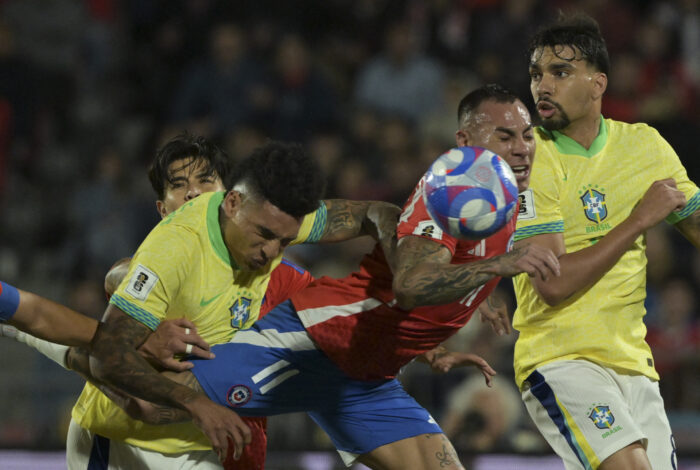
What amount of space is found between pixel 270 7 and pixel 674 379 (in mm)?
5452

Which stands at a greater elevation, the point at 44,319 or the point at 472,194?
the point at 472,194

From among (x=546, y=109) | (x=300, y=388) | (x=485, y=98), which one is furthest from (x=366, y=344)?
(x=546, y=109)

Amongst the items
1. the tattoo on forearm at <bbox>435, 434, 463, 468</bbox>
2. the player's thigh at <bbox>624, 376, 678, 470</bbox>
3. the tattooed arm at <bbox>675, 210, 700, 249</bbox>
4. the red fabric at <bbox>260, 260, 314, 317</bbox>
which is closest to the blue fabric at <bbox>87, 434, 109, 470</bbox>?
the red fabric at <bbox>260, 260, 314, 317</bbox>

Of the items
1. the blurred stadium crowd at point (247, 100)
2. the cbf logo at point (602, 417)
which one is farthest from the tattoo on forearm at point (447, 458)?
the blurred stadium crowd at point (247, 100)

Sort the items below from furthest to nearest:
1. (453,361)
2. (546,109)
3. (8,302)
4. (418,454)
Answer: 1. (453,361)
2. (418,454)
3. (546,109)
4. (8,302)

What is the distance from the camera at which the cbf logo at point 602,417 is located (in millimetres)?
3512

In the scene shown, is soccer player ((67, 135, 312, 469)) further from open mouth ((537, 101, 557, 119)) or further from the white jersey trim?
open mouth ((537, 101, 557, 119))

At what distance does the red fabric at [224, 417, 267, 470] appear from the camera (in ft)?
13.4

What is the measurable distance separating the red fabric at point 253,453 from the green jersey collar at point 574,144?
1666 millimetres

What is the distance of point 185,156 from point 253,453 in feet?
4.44

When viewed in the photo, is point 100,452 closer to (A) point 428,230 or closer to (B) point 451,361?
(B) point 451,361

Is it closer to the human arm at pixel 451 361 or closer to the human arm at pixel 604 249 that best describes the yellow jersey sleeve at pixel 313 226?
the human arm at pixel 451 361

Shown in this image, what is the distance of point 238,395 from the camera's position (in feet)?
12.5

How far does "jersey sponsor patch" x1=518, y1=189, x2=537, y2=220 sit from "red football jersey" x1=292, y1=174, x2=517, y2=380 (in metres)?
0.08
